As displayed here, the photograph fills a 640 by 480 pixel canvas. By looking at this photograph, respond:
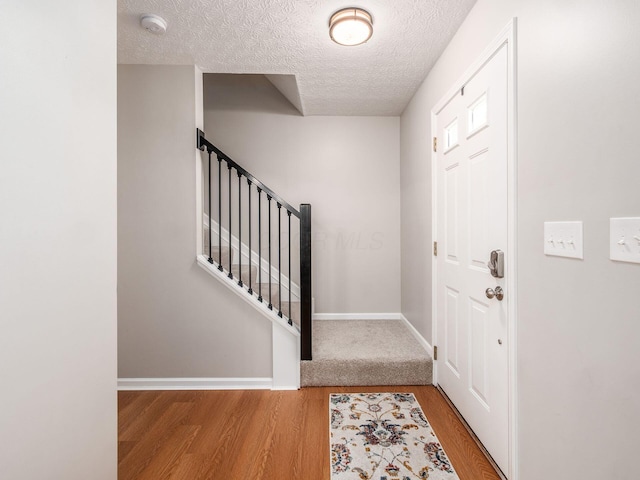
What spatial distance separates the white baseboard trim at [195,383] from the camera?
7.78ft

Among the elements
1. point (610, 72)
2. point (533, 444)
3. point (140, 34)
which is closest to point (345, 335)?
point (533, 444)

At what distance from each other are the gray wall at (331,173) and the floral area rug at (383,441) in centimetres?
149

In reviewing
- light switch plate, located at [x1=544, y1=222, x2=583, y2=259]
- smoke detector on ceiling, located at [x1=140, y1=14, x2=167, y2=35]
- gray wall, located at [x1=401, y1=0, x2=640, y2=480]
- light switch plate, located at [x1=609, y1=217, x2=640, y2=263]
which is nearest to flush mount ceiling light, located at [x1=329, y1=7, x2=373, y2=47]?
gray wall, located at [x1=401, y1=0, x2=640, y2=480]

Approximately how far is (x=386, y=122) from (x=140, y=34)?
250cm

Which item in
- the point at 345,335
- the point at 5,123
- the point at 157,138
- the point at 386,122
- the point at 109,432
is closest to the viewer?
the point at 5,123

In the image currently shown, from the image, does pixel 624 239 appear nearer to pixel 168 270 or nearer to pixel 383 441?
pixel 383 441

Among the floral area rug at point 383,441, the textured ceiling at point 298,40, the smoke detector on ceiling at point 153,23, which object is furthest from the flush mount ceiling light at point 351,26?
the floral area rug at point 383,441

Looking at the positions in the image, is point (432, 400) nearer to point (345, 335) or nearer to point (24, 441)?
point (345, 335)

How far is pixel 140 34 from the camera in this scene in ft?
Answer: 6.63

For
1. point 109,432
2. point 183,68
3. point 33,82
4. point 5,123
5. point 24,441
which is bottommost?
point 109,432

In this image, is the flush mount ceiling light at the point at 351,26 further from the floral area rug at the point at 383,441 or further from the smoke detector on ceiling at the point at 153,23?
the floral area rug at the point at 383,441

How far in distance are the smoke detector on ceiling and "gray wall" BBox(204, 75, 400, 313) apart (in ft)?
5.02

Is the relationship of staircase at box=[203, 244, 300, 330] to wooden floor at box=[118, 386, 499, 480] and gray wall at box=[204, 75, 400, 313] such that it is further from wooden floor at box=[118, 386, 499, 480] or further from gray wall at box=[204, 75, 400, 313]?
gray wall at box=[204, 75, 400, 313]

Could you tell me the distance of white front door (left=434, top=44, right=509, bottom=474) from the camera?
4.76ft
